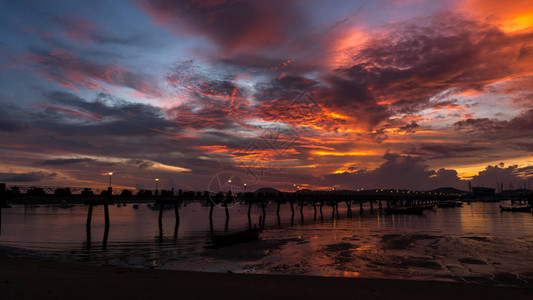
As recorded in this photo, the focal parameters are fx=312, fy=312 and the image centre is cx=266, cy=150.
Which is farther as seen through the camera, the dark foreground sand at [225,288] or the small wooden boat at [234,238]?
the small wooden boat at [234,238]

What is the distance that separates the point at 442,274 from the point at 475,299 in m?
10.4

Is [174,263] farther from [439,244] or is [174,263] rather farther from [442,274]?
[439,244]

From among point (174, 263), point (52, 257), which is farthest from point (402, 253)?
point (52, 257)

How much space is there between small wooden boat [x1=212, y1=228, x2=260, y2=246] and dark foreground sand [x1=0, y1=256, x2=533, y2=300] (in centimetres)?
2120

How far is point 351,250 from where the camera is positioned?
1335 inches

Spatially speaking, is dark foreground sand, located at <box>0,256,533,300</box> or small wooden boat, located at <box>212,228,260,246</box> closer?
dark foreground sand, located at <box>0,256,533,300</box>

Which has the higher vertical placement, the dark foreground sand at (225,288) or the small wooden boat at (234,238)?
the dark foreground sand at (225,288)

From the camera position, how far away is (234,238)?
133ft

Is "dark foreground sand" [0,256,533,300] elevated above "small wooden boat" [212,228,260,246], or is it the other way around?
"dark foreground sand" [0,256,533,300]

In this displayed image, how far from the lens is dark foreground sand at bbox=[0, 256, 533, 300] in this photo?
488 inches

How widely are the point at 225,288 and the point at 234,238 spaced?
27181 mm

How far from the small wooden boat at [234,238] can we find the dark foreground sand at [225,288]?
69.6ft

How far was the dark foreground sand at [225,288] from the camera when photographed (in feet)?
40.7

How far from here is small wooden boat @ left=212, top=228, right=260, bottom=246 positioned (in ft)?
125
